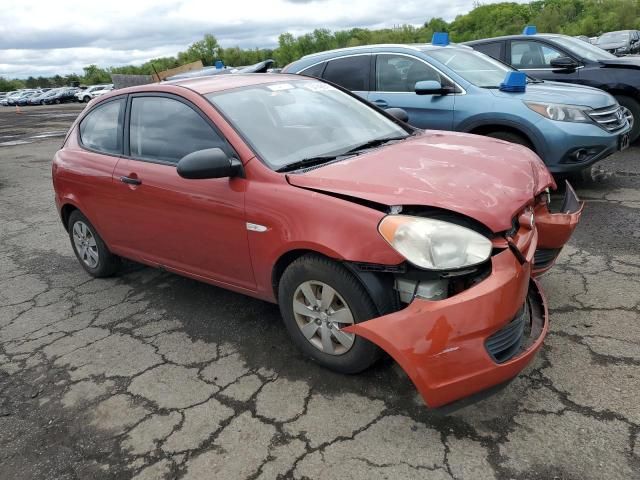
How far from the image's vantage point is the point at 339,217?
8.20 feet

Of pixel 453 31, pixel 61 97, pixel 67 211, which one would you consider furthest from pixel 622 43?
pixel 453 31

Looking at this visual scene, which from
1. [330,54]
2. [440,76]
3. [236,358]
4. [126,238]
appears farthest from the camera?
[330,54]

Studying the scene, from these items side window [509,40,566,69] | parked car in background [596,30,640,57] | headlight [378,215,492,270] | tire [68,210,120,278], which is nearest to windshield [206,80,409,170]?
headlight [378,215,492,270]

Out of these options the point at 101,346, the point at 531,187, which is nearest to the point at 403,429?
the point at 531,187

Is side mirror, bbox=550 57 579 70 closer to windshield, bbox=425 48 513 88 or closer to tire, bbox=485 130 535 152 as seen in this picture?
windshield, bbox=425 48 513 88

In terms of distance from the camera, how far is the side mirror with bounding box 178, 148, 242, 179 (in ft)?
9.32

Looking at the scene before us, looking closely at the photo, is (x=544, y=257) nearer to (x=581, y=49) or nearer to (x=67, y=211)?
(x=67, y=211)

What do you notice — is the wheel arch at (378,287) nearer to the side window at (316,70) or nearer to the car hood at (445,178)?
the car hood at (445,178)

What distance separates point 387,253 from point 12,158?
1354 cm

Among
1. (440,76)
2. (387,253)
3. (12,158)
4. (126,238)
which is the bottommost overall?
(12,158)

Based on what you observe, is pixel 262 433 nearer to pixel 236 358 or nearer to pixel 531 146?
pixel 236 358

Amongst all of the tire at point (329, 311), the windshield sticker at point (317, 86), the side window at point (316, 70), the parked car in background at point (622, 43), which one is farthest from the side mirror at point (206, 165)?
the parked car in background at point (622, 43)

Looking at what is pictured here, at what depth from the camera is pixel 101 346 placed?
3.48 meters

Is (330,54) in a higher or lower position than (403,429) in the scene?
higher
